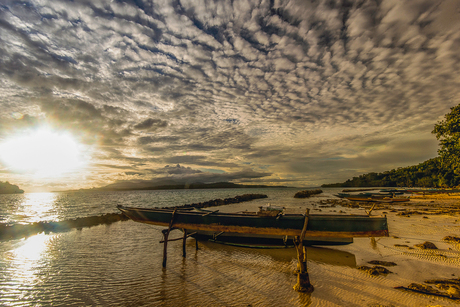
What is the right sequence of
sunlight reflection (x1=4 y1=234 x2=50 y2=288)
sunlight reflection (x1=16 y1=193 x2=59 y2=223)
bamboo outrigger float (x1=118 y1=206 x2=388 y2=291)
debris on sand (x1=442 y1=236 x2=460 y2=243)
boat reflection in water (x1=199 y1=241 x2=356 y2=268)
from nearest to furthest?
bamboo outrigger float (x1=118 y1=206 x2=388 y2=291) → sunlight reflection (x1=4 y1=234 x2=50 y2=288) → boat reflection in water (x1=199 y1=241 x2=356 y2=268) → debris on sand (x1=442 y1=236 x2=460 y2=243) → sunlight reflection (x1=16 y1=193 x2=59 y2=223)

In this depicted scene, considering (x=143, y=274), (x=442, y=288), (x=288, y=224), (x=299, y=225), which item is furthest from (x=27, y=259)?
(x=442, y=288)

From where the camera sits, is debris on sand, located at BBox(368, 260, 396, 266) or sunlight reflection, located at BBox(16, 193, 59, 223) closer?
debris on sand, located at BBox(368, 260, 396, 266)

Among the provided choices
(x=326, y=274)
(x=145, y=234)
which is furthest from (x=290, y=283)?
(x=145, y=234)

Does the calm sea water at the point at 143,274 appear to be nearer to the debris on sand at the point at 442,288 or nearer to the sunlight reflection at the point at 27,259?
the sunlight reflection at the point at 27,259

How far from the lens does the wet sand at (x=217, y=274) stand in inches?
247

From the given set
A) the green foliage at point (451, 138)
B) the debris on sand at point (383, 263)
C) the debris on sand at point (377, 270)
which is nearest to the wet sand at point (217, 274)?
the debris on sand at point (377, 270)

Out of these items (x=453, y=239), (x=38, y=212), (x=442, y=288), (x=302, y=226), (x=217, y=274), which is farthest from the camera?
(x=38, y=212)

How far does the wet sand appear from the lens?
6285mm

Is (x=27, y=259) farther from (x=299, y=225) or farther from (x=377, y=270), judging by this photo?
(x=377, y=270)

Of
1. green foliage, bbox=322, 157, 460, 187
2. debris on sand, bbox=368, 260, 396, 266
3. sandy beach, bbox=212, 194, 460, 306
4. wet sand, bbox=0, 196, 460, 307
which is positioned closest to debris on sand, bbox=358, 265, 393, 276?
sandy beach, bbox=212, 194, 460, 306

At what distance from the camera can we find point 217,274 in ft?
27.3

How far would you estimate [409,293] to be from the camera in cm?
596

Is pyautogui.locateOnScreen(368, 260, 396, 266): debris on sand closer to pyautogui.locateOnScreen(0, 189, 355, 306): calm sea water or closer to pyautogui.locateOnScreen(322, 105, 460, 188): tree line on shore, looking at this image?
pyautogui.locateOnScreen(0, 189, 355, 306): calm sea water

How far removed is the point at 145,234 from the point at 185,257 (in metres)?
7.22
